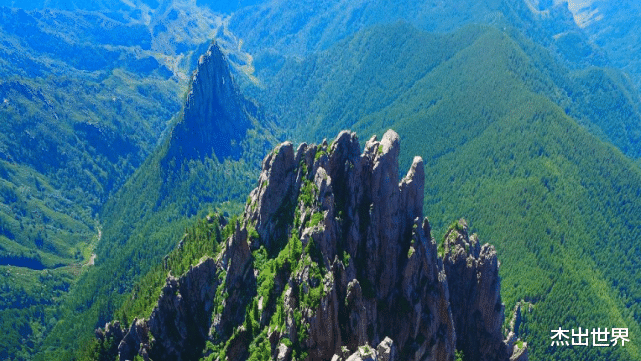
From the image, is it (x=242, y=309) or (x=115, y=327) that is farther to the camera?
(x=115, y=327)

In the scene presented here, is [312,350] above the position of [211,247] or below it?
below

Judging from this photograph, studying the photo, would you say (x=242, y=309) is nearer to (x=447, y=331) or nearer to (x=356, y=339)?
(x=356, y=339)

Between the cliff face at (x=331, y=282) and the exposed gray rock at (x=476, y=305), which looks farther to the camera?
the exposed gray rock at (x=476, y=305)

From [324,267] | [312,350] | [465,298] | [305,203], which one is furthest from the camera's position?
[465,298]

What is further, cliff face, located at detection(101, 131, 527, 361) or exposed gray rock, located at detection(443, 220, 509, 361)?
exposed gray rock, located at detection(443, 220, 509, 361)

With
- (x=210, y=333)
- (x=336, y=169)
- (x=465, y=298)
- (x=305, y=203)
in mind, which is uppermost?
(x=336, y=169)

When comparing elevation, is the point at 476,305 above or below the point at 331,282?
above

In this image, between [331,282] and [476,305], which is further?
[476,305]

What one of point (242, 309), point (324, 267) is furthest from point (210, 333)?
point (324, 267)
